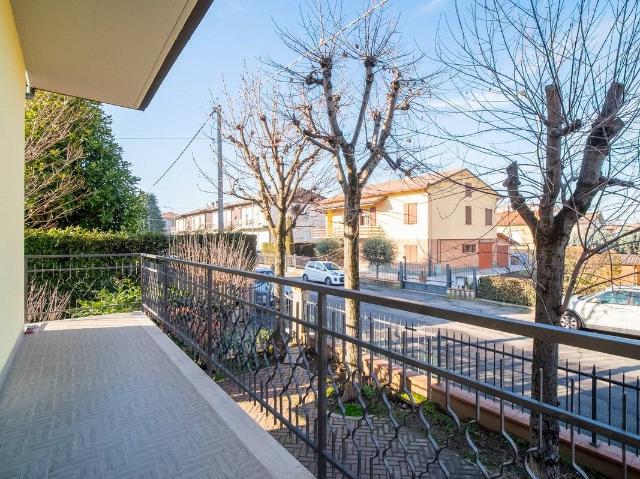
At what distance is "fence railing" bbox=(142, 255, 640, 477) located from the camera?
110 cm

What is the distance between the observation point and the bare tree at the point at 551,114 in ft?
9.82

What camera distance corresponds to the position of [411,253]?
20.7 meters

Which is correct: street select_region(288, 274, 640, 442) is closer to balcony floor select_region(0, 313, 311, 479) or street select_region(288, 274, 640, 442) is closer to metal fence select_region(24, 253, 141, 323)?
balcony floor select_region(0, 313, 311, 479)

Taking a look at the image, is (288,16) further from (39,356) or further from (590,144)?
(39,356)

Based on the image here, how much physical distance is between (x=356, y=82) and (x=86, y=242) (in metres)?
6.32

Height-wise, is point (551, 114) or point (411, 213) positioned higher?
point (411, 213)

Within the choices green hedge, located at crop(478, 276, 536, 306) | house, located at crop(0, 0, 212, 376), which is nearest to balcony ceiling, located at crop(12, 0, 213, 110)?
house, located at crop(0, 0, 212, 376)

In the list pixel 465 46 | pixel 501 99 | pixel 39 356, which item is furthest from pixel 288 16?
pixel 39 356

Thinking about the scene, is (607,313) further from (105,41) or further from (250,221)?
(250,221)

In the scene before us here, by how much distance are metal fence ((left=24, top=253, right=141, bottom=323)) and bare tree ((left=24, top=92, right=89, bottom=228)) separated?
5.88 feet

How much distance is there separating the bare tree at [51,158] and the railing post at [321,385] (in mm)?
8563

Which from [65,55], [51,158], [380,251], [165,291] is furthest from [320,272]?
[65,55]

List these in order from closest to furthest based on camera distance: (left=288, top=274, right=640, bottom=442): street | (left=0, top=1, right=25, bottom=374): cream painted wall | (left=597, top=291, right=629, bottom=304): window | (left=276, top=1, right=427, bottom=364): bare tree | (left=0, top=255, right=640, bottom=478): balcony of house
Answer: (left=0, top=255, right=640, bottom=478): balcony of house → (left=0, top=1, right=25, bottom=374): cream painted wall → (left=288, top=274, right=640, bottom=442): street → (left=276, top=1, right=427, bottom=364): bare tree → (left=597, top=291, right=629, bottom=304): window

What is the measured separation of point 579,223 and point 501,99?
1300 mm
